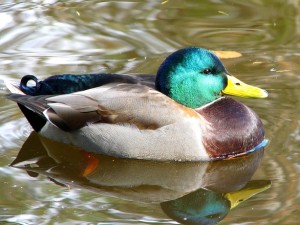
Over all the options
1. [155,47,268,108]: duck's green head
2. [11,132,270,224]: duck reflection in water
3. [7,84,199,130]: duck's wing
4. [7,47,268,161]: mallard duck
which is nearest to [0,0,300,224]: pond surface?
[11,132,270,224]: duck reflection in water

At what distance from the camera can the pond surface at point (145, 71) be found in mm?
7070

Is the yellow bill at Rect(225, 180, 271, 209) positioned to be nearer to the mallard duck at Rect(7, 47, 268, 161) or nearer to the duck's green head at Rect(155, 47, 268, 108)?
the mallard duck at Rect(7, 47, 268, 161)

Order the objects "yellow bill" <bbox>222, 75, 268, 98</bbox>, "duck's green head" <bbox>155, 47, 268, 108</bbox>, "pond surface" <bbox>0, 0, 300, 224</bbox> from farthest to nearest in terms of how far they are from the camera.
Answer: "yellow bill" <bbox>222, 75, 268, 98</bbox>
"duck's green head" <bbox>155, 47, 268, 108</bbox>
"pond surface" <bbox>0, 0, 300, 224</bbox>

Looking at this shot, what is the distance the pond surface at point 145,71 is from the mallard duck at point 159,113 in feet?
0.46

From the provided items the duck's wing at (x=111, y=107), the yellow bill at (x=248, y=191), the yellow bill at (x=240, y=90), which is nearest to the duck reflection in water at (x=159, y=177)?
the yellow bill at (x=248, y=191)

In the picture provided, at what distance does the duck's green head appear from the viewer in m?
8.17

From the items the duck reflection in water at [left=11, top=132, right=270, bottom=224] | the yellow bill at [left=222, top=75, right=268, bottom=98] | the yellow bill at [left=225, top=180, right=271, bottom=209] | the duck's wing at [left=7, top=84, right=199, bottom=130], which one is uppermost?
the duck's wing at [left=7, top=84, right=199, bottom=130]

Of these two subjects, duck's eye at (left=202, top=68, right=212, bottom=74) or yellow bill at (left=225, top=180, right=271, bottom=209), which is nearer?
yellow bill at (left=225, top=180, right=271, bottom=209)

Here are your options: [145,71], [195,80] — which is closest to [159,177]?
[195,80]

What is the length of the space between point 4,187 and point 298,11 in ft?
17.8

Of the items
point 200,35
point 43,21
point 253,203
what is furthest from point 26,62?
point 253,203

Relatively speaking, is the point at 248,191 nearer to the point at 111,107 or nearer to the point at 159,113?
the point at 159,113

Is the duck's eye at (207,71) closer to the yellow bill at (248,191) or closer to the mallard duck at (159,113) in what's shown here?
the mallard duck at (159,113)

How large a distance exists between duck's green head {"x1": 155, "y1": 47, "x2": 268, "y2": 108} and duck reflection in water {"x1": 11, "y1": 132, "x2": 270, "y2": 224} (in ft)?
1.93
